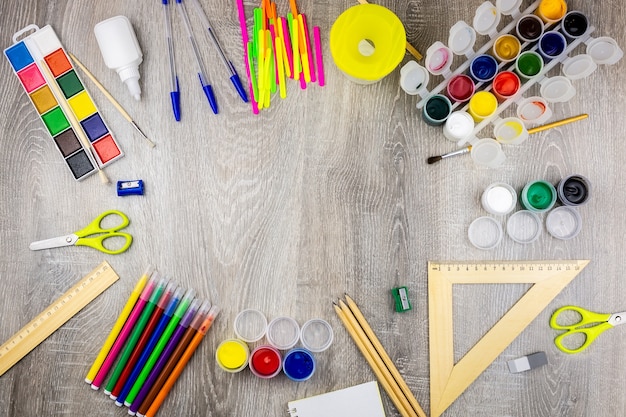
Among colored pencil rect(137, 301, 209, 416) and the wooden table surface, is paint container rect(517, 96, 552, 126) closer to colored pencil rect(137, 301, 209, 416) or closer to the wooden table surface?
the wooden table surface

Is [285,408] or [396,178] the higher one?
[396,178]

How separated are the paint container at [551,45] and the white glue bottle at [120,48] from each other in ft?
3.98

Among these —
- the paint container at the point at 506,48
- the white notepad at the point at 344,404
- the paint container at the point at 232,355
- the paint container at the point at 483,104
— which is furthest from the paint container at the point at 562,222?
the paint container at the point at 232,355

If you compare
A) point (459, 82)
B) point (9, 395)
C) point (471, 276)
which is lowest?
point (9, 395)

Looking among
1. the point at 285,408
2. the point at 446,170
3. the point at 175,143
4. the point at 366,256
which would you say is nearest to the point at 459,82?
the point at 446,170

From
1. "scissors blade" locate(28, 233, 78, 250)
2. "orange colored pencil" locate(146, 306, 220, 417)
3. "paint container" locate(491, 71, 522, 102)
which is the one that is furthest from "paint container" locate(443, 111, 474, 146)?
"scissors blade" locate(28, 233, 78, 250)

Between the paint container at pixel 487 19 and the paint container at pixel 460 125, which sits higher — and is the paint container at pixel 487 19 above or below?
above

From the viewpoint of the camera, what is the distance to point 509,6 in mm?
1551

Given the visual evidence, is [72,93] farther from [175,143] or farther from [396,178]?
[396,178]

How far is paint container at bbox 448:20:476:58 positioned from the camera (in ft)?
5.11

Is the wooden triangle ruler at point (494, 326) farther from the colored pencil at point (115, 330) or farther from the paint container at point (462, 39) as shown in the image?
the colored pencil at point (115, 330)

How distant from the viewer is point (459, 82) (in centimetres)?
154

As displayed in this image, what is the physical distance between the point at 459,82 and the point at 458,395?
3.06 feet

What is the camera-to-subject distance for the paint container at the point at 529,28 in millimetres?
1540
